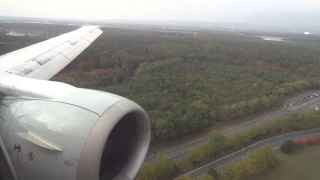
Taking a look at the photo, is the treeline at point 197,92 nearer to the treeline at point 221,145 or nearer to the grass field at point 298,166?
the treeline at point 221,145

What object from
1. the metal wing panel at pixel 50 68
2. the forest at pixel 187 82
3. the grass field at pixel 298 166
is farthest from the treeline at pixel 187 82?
the metal wing panel at pixel 50 68

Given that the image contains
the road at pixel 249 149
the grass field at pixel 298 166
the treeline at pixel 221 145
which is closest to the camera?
the treeline at pixel 221 145

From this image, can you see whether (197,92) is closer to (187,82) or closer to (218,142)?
(187,82)

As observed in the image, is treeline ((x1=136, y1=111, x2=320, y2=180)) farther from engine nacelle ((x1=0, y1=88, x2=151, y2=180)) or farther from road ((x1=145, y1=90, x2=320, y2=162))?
engine nacelle ((x1=0, y1=88, x2=151, y2=180))

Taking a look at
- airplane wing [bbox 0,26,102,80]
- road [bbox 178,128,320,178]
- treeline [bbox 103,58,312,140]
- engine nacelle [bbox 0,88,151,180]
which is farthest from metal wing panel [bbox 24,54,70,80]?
treeline [bbox 103,58,312,140]

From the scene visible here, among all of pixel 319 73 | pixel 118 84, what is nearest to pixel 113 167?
pixel 118 84

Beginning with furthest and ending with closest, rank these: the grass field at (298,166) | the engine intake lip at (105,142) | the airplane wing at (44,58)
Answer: the grass field at (298,166), the airplane wing at (44,58), the engine intake lip at (105,142)

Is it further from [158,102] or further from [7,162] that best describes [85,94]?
[158,102]
